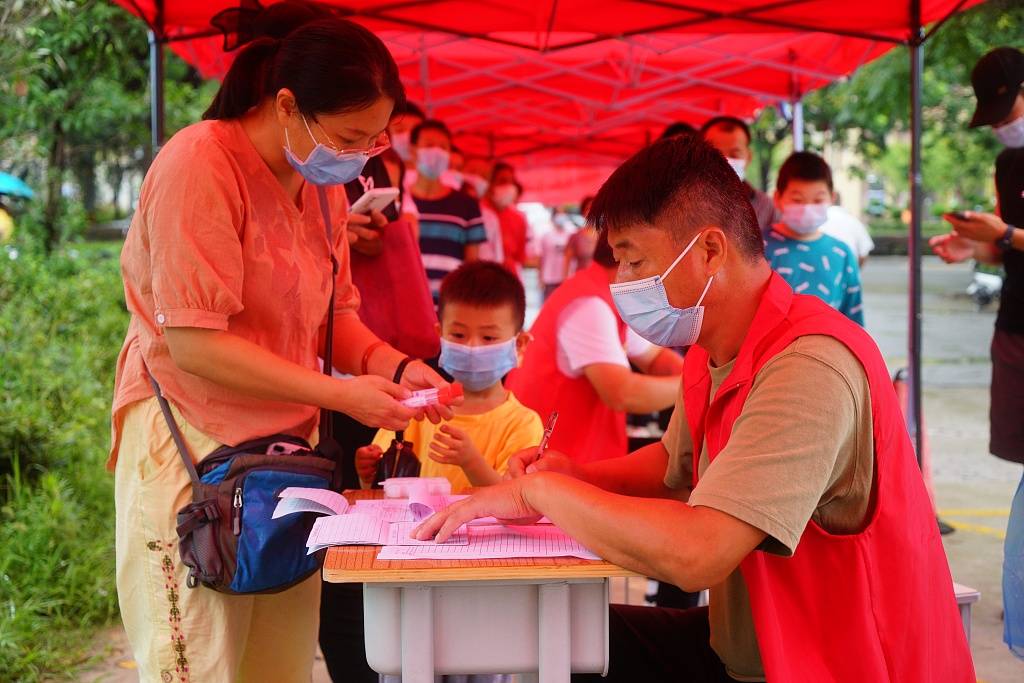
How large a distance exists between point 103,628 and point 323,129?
2.89 metres

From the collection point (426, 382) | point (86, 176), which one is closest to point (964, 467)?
point (426, 382)

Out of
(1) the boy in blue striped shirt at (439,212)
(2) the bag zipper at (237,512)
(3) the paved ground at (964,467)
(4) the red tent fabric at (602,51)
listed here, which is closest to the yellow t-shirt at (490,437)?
(2) the bag zipper at (237,512)

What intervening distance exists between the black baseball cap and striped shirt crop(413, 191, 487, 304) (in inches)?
105

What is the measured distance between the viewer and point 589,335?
11.6 ft

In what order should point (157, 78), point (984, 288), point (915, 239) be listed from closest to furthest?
point (157, 78)
point (915, 239)
point (984, 288)

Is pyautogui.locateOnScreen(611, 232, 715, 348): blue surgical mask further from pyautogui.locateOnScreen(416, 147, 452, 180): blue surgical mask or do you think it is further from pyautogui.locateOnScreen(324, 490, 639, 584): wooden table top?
pyautogui.locateOnScreen(416, 147, 452, 180): blue surgical mask

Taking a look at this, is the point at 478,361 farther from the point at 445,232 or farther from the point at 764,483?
the point at 445,232

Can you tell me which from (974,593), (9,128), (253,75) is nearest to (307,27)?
(253,75)

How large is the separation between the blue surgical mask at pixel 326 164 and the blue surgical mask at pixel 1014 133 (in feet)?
8.08

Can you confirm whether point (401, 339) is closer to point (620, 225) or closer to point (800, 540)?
point (620, 225)

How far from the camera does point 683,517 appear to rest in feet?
5.42

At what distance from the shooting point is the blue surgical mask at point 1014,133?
3.77 m

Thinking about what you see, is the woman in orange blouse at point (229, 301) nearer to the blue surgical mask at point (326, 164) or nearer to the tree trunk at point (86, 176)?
the blue surgical mask at point (326, 164)

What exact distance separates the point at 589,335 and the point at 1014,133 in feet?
5.32
